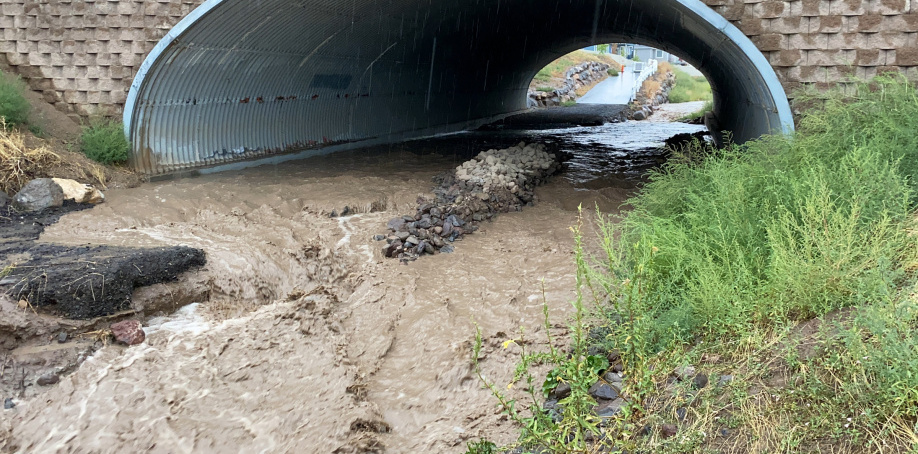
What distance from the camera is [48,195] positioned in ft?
23.6

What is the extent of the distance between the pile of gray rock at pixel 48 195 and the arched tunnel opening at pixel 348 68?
1377 millimetres

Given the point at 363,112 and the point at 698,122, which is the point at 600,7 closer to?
the point at 363,112

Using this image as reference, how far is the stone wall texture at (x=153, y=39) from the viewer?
262 inches

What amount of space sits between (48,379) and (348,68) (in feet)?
27.9

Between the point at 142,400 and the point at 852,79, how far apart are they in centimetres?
673

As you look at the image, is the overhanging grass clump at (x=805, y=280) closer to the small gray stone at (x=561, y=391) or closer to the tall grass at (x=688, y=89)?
the small gray stone at (x=561, y=391)

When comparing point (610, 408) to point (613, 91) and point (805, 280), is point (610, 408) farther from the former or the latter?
point (613, 91)

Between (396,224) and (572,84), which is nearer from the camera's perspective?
(396,224)

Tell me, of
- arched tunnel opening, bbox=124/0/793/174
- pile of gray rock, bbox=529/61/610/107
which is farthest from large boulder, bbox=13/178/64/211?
pile of gray rock, bbox=529/61/610/107

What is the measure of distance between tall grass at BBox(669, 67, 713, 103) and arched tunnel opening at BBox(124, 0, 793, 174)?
16.3 metres

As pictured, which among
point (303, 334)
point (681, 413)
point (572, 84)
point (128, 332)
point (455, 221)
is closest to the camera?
point (681, 413)

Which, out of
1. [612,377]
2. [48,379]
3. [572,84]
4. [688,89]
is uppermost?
[688,89]

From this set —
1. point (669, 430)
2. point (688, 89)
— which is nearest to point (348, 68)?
point (669, 430)

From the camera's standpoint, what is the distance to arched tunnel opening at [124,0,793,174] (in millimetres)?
8344
